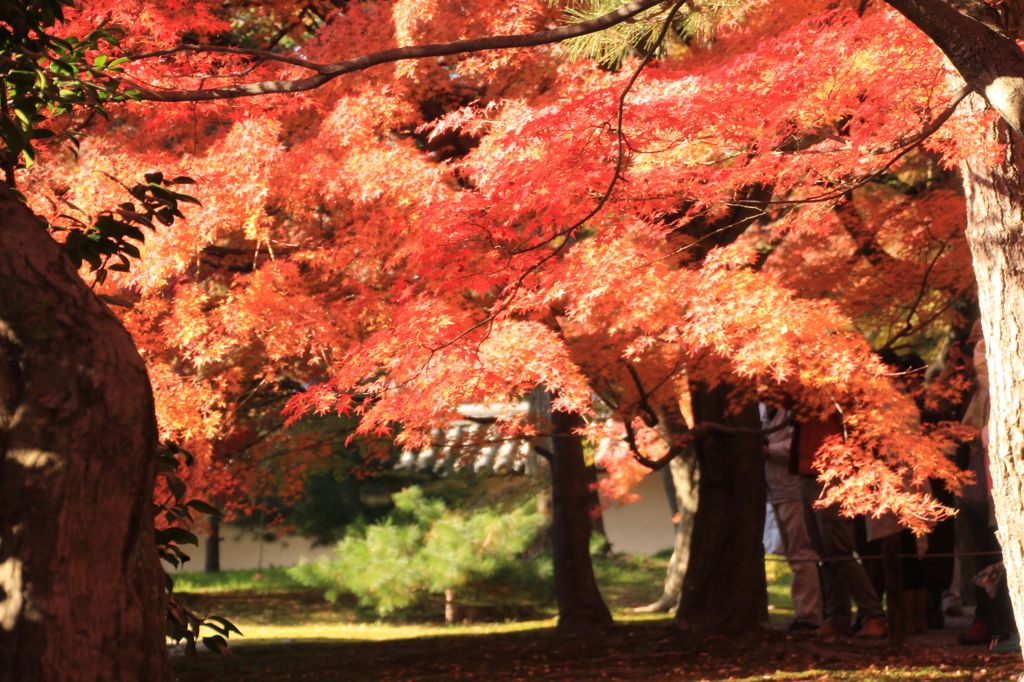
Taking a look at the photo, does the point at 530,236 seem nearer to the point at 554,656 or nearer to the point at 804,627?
the point at 554,656

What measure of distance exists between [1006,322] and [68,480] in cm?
338

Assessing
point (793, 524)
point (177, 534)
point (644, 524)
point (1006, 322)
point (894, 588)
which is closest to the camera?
point (177, 534)

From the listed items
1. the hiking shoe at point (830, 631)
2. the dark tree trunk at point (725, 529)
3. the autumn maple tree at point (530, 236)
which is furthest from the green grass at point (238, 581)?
the hiking shoe at point (830, 631)

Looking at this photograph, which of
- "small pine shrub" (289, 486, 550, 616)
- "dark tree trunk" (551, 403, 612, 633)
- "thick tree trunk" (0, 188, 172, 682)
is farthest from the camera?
"small pine shrub" (289, 486, 550, 616)

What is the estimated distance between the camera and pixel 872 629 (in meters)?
6.97

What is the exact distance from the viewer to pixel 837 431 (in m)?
6.58

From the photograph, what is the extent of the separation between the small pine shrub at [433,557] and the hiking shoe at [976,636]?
5.51 meters

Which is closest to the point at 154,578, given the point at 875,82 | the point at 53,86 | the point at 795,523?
the point at 53,86

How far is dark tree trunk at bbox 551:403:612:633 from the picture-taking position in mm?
9008

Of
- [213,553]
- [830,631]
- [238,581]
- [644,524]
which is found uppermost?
[644,524]

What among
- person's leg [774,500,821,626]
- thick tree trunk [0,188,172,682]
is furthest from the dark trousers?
thick tree trunk [0,188,172,682]

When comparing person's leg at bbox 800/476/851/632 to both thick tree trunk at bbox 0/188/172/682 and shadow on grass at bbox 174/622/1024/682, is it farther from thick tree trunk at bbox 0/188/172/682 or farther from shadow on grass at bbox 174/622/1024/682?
thick tree trunk at bbox 0/188/172/682

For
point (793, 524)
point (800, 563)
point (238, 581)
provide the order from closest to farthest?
point (800, 563) → point (793, 524) → point (238, 581)

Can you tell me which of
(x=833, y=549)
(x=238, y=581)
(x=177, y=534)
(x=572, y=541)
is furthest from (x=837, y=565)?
(x=238, y=581)
